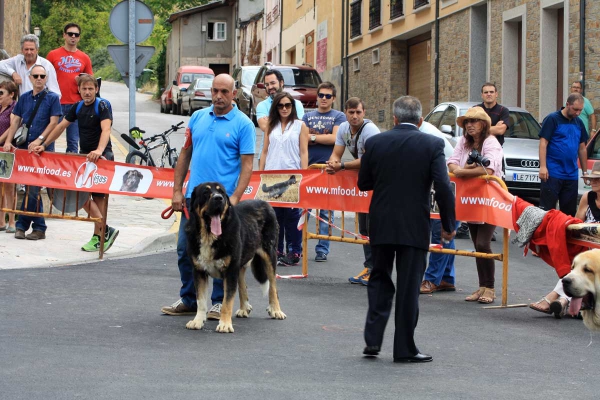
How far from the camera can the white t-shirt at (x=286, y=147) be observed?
11477 millimetres

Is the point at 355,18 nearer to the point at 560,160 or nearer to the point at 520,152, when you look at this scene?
the point at 520,152

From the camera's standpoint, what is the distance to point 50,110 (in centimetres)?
1232

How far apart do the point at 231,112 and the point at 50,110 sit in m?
4.77

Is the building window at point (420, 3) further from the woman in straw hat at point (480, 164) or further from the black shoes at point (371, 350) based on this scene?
the black shoes at point (371, 350)

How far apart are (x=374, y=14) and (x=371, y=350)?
3045 centimetres

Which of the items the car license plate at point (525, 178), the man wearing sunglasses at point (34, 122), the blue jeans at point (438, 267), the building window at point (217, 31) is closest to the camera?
the blue jeans at point (438, 267)

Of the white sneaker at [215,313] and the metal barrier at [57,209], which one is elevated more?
the metal barrier at [57,209]

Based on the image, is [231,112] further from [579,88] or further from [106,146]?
[579,88]

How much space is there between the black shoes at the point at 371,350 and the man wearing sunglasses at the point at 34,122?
628cm

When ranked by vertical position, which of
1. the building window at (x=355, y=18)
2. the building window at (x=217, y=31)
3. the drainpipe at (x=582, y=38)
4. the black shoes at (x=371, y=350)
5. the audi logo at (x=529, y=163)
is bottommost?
the black shoes at (x=371, y=350)

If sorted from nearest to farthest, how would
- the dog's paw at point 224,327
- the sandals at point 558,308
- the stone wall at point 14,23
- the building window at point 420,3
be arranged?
the dog's paw at point 224,327 → the sandals at point 558,308 → the stone wall at point 14,23 → the building window at point 420,3

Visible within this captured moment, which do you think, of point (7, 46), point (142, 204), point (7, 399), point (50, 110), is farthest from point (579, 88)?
point (7, 46)

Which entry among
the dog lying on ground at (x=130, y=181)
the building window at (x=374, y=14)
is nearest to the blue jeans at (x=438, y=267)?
the dog lying on ground at (x=130, y=181)

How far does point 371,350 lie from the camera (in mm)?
7039
